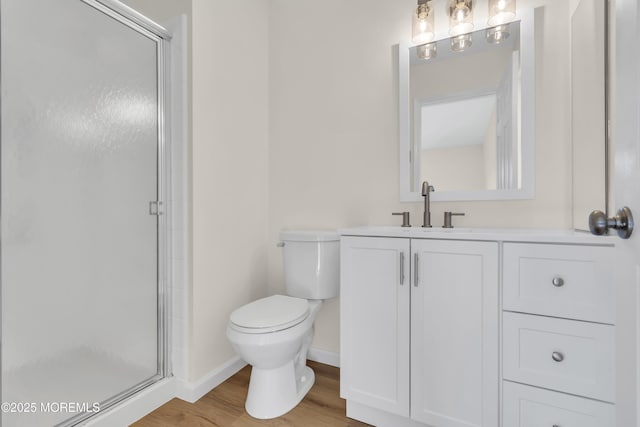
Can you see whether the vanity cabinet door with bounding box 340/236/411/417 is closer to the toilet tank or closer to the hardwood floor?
the hardwood floor

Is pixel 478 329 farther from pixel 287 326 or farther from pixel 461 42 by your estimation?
pixel 461 42

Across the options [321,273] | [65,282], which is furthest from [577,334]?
[65,282]

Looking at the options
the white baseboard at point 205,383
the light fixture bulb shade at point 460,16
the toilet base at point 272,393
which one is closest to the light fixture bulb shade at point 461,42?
the light fixture bulb shade at point 460,16

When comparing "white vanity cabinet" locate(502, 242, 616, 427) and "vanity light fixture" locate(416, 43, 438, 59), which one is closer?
"white vanity cabinet" locate(502, 242, 616, 427)

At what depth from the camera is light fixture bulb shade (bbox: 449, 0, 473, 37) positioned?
1572 millimetres

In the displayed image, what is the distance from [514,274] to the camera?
43.7 inches

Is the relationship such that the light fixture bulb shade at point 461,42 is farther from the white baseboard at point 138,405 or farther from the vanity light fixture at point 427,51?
the white baseboard at point 138,405

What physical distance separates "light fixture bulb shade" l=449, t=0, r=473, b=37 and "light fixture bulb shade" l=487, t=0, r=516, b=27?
0.09m

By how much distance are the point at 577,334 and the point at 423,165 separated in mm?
996

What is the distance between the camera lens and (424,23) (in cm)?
166

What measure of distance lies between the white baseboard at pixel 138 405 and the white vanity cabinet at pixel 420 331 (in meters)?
0.92

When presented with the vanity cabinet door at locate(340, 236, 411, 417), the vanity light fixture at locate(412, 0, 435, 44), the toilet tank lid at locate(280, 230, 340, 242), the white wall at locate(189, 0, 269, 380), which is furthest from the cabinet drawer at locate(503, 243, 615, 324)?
the white wall at locate(189, 0, 269, 380)

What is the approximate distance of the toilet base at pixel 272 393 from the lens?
1.47 m

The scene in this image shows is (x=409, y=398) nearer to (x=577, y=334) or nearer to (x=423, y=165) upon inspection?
(x=577, y=334)
